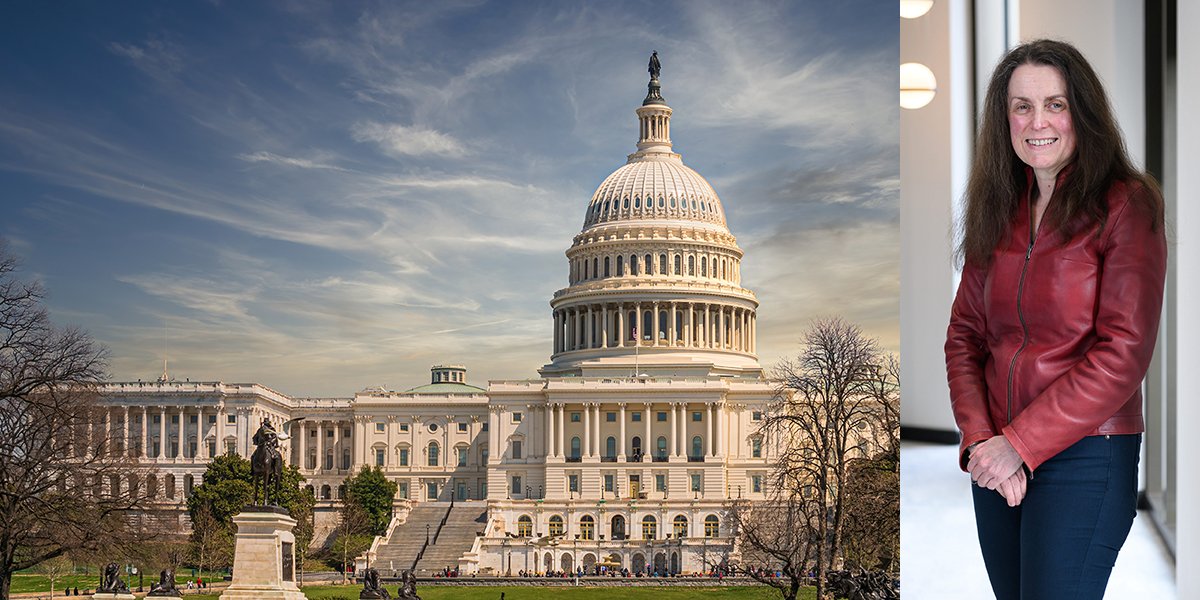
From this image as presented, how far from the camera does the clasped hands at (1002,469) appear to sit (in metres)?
2.17

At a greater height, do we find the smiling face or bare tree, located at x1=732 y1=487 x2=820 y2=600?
the smiling face

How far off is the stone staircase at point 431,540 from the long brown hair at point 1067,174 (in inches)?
347

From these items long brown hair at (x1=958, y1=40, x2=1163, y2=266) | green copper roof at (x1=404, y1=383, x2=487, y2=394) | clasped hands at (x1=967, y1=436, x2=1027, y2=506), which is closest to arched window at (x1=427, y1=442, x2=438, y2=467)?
green copper roof at (x1=404, y1=383, x2=487, y2=394)

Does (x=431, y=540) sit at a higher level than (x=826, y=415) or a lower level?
lower

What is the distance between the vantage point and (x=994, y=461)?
218 cm

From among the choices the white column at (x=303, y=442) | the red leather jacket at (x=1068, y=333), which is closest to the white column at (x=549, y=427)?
the white column at (x=303, y=442)

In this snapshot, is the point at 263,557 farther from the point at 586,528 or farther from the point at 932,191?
the point at 932,191

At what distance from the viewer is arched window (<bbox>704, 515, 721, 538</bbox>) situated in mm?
11164

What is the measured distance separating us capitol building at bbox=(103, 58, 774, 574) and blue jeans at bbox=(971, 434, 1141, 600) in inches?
323

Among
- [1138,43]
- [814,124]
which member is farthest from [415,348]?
[1138,43]

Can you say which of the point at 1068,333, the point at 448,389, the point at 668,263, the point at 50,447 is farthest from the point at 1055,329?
the point at 668,263

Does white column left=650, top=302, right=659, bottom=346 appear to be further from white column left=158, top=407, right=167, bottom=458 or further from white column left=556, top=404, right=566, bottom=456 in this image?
white column left=158, top=407, right=167, bottom=458

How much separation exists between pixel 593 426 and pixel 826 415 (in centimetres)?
231

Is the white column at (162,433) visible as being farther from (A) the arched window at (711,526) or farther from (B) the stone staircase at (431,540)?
(A) the arched window at (711,526)
